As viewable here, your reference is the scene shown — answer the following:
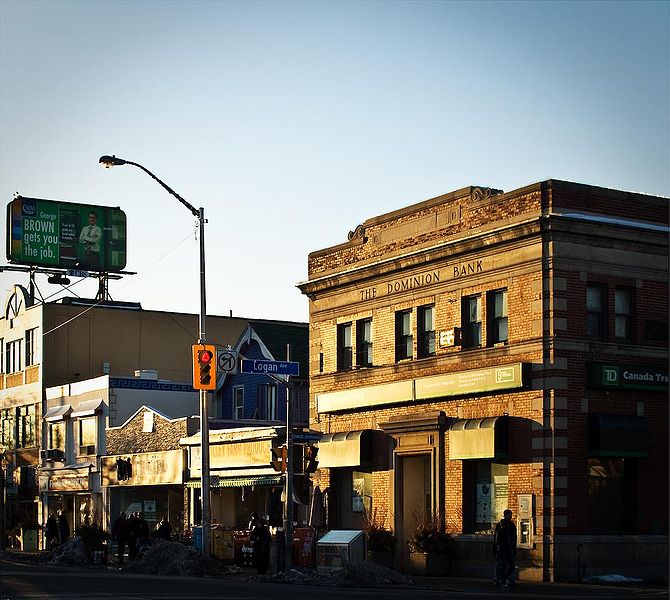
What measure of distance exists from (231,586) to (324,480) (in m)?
11.8

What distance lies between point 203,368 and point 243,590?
911 centimetres

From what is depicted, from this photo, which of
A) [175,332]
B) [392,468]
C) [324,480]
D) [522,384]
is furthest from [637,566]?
[175,332]

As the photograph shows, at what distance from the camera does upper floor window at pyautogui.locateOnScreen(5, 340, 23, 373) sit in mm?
73312

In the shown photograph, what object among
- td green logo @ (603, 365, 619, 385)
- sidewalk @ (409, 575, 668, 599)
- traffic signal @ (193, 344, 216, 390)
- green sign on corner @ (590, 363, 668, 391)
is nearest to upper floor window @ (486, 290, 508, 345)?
green sign on corner @ (590, 363, 668, 391)

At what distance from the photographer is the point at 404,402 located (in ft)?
132

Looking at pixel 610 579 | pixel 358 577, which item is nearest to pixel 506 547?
pixel 610 579

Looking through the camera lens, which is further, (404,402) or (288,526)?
(404,402)

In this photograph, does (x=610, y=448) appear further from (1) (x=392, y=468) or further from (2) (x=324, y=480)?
(2) (x=324, y=480)

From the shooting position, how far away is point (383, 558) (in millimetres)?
39594

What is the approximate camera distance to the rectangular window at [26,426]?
7075 cm

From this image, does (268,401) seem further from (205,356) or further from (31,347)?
(205,356)

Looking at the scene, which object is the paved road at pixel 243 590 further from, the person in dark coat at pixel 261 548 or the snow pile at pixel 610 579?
the snow pile at pixel 610 579

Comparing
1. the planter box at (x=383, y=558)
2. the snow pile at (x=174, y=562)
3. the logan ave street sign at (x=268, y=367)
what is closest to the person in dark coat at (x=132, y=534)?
the snow pile at (x=174, y=562)

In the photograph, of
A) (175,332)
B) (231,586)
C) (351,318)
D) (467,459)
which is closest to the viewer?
(231,586)
